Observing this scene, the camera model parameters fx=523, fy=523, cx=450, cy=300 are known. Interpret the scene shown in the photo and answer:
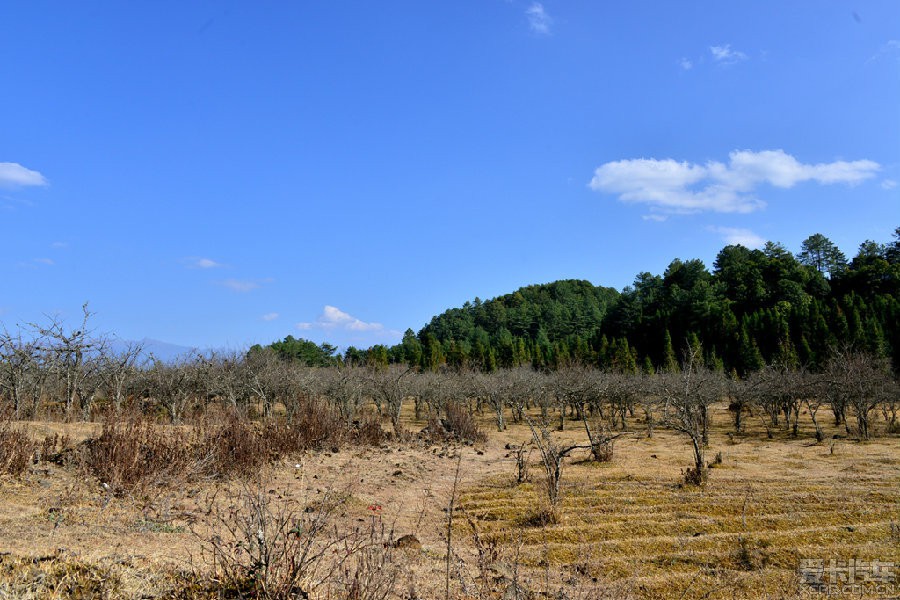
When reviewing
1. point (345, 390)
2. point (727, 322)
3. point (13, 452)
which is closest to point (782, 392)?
point (345, 390)

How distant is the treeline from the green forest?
13cm

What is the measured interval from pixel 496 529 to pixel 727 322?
52.4 meters

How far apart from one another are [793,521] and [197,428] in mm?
10787

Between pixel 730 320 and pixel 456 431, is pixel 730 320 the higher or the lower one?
the higher one

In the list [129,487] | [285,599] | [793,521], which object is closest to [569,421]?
[793,521]

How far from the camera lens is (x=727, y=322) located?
5303 centimetres

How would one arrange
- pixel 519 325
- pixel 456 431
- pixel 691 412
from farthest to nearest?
pixel 519 325 → pixel 456 431 → pixel 691 412

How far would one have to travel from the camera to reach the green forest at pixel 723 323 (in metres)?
45.1

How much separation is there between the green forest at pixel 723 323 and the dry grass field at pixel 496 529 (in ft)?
98.6

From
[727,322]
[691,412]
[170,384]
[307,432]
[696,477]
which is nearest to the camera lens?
[696,477]

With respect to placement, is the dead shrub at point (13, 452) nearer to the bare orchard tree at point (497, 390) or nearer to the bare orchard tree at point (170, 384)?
the bare orchard tree at point (170, 384)

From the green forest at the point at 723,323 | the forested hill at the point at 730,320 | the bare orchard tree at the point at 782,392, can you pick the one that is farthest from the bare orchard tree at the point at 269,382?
the forested hill at the point at 730,320

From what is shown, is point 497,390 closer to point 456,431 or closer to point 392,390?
point 392,390

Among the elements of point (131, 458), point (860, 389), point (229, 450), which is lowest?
point (229, 450)
